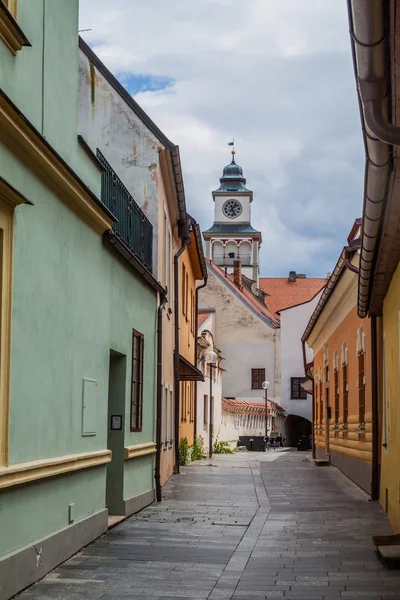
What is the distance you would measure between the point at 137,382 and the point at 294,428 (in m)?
54.0

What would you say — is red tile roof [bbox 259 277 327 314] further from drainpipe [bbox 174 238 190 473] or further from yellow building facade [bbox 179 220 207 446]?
drainpipe [bbox 174 238 190 473]

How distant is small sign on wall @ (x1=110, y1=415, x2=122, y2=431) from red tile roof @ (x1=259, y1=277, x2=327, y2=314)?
76.0 meters

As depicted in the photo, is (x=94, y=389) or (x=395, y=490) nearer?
(x=94, y=389)

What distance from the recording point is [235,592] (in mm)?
7836

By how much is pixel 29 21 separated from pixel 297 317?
179 feet

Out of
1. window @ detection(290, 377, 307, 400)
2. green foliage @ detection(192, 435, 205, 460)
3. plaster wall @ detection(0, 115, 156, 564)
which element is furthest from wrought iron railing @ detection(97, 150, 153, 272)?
window @ detection(290, 377, 307, 400)

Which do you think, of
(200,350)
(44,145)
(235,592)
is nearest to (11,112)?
(44,145)

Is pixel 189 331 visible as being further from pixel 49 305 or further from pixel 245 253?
pixel 245 253

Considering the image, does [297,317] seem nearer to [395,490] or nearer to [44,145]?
[395,490]

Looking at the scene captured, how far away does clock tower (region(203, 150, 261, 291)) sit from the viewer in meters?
103

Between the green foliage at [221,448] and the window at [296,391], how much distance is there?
76.1 ft

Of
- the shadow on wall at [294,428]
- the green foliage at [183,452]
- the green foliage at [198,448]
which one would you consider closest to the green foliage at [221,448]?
the green foliage at [198,448]

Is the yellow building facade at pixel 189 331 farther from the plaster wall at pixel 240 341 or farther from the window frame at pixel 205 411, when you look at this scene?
the plaster wall at pixel 240 341

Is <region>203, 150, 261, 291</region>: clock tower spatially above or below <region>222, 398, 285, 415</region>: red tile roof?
above
